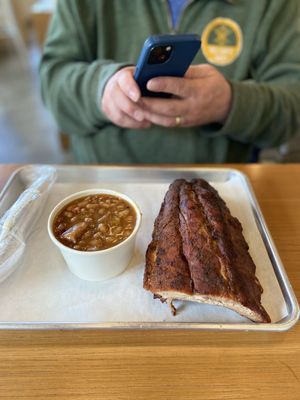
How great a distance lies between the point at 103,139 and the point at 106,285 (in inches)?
24.0

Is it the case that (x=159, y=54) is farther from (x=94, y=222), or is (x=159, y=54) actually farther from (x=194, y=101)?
(x=94, y=222)

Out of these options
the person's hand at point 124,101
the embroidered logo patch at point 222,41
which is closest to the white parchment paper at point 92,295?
the person's hand at point 124,101

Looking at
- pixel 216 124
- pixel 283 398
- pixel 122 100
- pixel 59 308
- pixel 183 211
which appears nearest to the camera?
pixel 283 398

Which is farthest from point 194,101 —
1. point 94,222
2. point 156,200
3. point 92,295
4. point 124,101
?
point 92,295

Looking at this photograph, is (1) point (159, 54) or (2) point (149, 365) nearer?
(2) point (149, 365)

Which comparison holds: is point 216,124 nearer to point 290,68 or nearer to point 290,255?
point 290,68

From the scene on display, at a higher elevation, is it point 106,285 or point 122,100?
point 122,100

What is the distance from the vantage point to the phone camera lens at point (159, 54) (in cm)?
72

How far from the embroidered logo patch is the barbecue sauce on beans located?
2.18ft

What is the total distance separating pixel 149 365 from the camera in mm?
585

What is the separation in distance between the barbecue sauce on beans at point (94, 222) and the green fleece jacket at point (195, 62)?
389 millimetres

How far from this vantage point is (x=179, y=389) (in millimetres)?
555

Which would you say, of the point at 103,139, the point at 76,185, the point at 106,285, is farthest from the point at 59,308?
the point at 103,139

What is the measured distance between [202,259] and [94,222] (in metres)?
0.24
